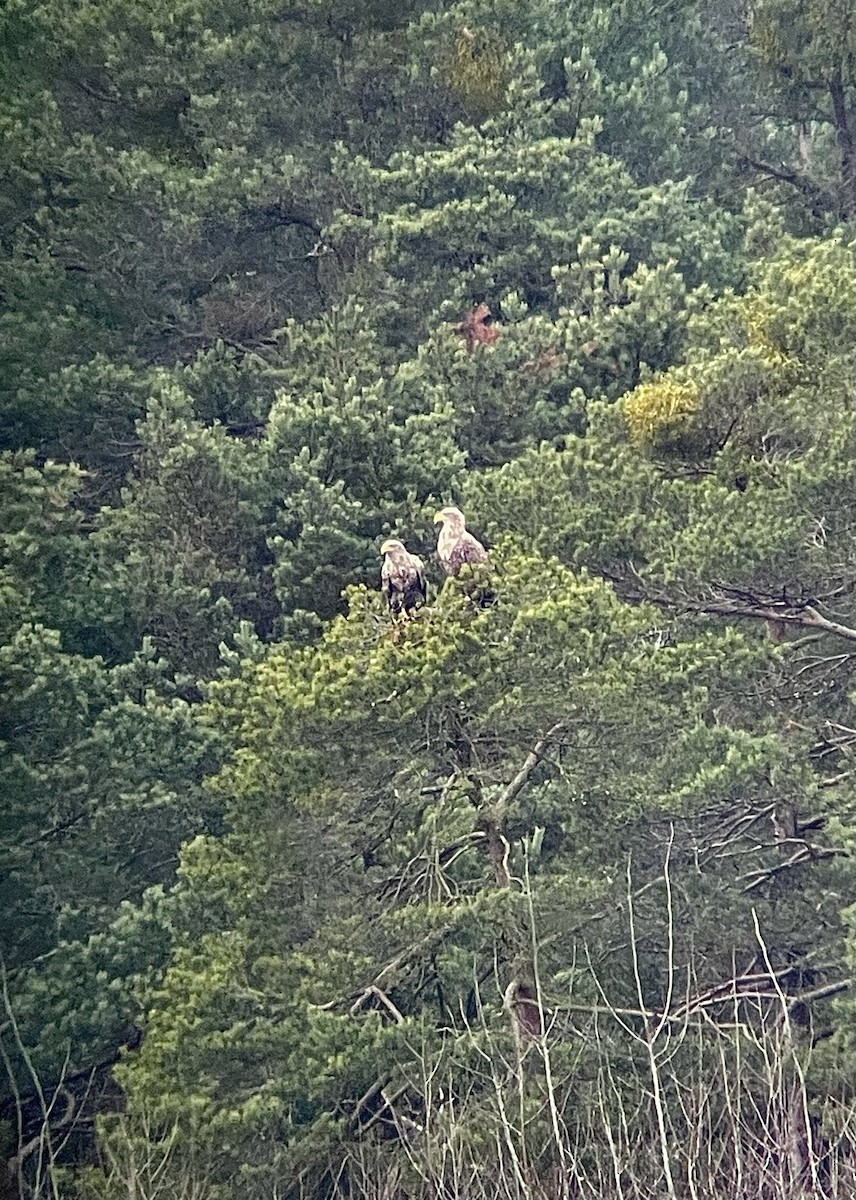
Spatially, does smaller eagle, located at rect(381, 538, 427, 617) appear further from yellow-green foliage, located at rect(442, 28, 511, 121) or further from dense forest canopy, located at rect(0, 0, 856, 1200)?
yellow-green foliage, located at rect(442, 28, 511, 121)

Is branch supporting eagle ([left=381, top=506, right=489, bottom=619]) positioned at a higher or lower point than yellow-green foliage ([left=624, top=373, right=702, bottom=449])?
lower

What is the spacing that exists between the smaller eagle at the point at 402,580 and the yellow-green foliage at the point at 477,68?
4.28 ft

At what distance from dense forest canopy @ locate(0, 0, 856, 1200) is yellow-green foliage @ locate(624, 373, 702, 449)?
0.5 inches

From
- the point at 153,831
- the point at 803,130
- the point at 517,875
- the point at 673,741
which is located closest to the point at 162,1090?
the point at 153,831

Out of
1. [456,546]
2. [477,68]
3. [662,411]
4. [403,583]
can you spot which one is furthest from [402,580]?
[477,68]

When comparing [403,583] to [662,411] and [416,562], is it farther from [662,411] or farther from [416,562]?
[662,411]

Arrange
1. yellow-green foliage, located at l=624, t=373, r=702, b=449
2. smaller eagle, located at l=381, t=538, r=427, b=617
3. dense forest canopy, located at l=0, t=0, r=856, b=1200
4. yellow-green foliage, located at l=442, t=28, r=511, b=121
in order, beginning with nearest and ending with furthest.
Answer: dense forest canopy, located at l=0, t=0, r=856, b=1200 < smaller eagle, located at l=381, t=538, r=427, b=617 < yellow-green foliage, located at l=624, t=373, r=702, b=449 < yellow-green foliage, located at l=442, t=28, r=511, b=121

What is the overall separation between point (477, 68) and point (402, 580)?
147cm

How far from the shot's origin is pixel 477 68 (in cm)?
387

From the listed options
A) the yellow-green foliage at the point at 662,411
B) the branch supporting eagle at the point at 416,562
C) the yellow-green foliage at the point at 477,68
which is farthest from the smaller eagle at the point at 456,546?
the yellow-green foliage at the point at 477,68

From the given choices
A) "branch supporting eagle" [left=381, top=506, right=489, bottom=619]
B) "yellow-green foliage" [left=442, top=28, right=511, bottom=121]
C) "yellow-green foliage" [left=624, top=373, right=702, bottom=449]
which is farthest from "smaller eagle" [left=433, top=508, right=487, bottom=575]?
"yellow-green foliage" [left=442, top=28, right=511, bottom=121]

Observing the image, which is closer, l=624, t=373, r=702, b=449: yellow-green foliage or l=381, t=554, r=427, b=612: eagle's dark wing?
l=381, t=554, r=427, b=612: eagle's dark wing

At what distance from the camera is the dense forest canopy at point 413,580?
10.9 ft

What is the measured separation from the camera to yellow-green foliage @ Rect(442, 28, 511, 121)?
3871mm
